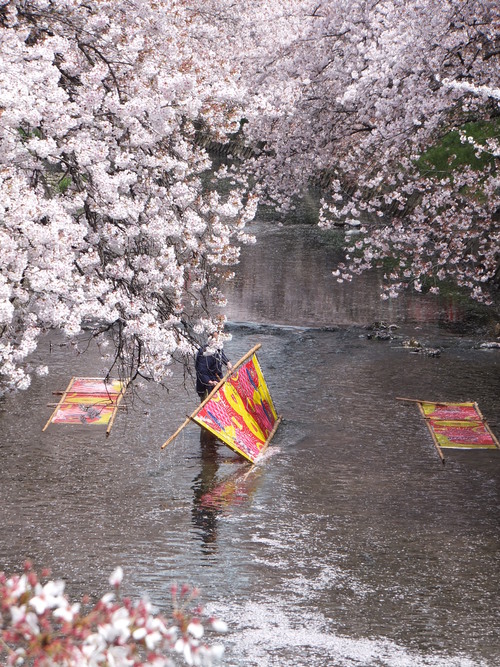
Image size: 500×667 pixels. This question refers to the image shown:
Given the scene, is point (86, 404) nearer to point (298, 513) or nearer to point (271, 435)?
point (271, 435)

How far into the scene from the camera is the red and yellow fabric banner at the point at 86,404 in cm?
1441

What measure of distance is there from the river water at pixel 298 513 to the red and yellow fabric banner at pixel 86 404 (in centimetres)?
29

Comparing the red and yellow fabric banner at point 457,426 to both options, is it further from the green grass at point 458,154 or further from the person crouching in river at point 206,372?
the green grass at point 458,154

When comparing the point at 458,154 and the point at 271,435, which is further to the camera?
the point at 458,154

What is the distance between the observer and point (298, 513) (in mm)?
11297

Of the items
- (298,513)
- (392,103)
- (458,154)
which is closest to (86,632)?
(298,513)

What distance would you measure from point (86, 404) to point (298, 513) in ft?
16.6

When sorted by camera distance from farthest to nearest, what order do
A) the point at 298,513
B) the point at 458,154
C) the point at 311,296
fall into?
1. the point at 458,154
2. the point at 311,296
3. the point at 298,513

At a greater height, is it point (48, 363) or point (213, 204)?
point (213, 204)

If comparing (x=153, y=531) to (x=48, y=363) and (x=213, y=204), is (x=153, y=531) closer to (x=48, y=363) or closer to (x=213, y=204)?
(x=213, y=204)

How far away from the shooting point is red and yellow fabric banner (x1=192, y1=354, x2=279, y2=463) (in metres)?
12.4

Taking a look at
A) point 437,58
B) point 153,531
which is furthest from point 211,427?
point 437,58

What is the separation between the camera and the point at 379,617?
879 cm

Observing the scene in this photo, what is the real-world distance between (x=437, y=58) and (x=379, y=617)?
13.3 meters
